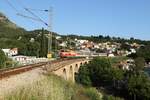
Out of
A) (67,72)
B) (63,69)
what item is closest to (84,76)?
(67,72)

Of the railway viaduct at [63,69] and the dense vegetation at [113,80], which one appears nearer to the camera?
the railway viaduct at [63,69]

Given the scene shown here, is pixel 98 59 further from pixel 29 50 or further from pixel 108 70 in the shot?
pixel 29 50

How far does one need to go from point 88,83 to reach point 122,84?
23.4ft

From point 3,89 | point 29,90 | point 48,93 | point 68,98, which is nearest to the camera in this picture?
point 3,89

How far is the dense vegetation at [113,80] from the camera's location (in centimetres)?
6531

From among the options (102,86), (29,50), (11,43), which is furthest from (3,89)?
(11,43)

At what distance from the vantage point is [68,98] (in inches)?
1084

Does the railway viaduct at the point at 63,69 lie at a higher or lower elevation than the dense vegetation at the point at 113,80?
higher

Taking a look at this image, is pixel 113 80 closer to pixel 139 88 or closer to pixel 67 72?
pixel 139 88

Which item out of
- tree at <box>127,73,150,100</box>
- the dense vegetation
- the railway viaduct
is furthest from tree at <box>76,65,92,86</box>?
tree at <box>127,73,150,100</box>

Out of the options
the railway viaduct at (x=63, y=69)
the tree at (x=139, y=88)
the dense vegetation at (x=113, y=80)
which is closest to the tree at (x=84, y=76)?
the dense vegetation at (x=113, y=80)

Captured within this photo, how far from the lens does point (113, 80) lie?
3322 inches

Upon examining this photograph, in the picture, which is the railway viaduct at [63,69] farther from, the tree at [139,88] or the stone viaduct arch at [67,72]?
the tree at [139,88]

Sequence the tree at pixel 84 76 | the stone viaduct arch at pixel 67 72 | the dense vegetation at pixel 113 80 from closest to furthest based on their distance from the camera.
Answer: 1. the stone viaduct arch at pixel 67 72
2. the dense vegetation at pixel 113 80
3. the tree at pixel 84 76
